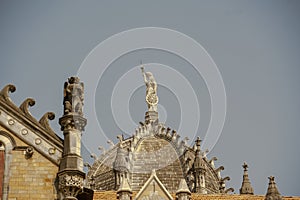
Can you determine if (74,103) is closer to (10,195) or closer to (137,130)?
(10,195)

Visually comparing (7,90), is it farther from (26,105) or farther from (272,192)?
(272,192)

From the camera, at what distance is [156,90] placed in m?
63.2

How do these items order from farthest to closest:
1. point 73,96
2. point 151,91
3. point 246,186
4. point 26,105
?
point 151,91, point 246,186, point 26,105, point 73,96

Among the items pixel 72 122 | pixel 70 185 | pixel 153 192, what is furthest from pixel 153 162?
pixel 70 185

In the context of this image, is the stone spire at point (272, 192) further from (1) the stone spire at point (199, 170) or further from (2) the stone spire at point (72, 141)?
(2) the stone spire at point (72, 141)

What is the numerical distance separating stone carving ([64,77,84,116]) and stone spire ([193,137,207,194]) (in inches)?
950

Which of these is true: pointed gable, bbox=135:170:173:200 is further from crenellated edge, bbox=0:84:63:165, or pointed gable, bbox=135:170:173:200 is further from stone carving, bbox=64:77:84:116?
stone carving, bbox=64:77:84:116

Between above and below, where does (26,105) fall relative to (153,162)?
below

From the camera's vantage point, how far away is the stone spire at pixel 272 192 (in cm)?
4262

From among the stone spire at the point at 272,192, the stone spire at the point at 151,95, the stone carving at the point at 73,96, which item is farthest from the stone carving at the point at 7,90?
the stone spire at the point at 151,95

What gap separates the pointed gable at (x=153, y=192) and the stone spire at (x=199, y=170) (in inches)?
422

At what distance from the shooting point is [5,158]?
1198 inches

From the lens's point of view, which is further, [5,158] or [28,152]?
[28,152]

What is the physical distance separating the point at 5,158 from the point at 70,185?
2808mm
